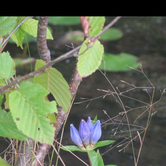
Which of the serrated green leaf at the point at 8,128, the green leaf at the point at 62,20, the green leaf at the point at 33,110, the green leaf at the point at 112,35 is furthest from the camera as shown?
the green leaf at the point at 62,20

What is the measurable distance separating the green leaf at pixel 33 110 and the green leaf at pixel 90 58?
0.12 m

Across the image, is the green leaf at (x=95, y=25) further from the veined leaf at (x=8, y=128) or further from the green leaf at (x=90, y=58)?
the veined leaf at (x=8, y=128)

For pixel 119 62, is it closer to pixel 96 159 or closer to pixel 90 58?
pixel 96 159

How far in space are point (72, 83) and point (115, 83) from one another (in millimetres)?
1597

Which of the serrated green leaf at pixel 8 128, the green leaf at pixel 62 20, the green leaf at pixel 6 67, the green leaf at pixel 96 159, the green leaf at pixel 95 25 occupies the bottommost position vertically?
the green leaf at pixel 62 20

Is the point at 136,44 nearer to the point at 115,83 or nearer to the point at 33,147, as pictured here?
the point at 115,83

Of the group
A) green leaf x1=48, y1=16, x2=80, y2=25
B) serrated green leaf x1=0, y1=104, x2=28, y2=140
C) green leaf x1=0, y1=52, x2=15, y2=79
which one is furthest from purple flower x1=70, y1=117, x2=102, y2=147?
green leaf x1=48, y1=16, x2=80, y2=25

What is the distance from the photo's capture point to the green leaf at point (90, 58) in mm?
624

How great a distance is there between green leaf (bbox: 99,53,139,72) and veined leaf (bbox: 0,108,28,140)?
6.49 feet

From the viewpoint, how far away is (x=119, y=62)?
2951 millimetres

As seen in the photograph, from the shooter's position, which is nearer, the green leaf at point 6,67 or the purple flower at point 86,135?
the green leaf at point 6,67

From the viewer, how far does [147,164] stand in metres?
1.55

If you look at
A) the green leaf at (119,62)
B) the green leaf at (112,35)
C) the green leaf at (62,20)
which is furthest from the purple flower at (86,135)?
the green leaf at (62,20)
